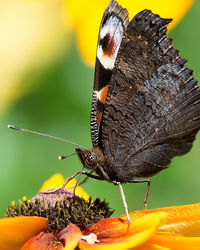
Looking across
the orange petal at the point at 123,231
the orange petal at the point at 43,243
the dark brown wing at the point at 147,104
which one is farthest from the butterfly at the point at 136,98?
the orange petal at the point at 43,243

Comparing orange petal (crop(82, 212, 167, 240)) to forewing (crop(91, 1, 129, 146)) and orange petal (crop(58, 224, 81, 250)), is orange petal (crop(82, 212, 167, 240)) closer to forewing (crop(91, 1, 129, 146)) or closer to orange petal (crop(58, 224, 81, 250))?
orange petal (crop(58, 224, 81, 250))

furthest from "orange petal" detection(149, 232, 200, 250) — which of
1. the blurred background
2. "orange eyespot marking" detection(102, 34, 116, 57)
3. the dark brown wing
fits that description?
the blurred background

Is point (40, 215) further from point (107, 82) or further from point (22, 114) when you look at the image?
point (22, 114)

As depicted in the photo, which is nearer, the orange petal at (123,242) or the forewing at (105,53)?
the orange petal at (123,242)

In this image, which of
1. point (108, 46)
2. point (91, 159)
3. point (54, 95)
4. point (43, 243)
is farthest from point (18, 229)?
point (54, 95)

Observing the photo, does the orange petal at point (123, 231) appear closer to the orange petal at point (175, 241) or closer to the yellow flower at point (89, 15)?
the orange petal at point (175, 241)

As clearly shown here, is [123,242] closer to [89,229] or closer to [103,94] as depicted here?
[89,229]

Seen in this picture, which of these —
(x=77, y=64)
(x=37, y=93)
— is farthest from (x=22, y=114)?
(x=77, y=64)
